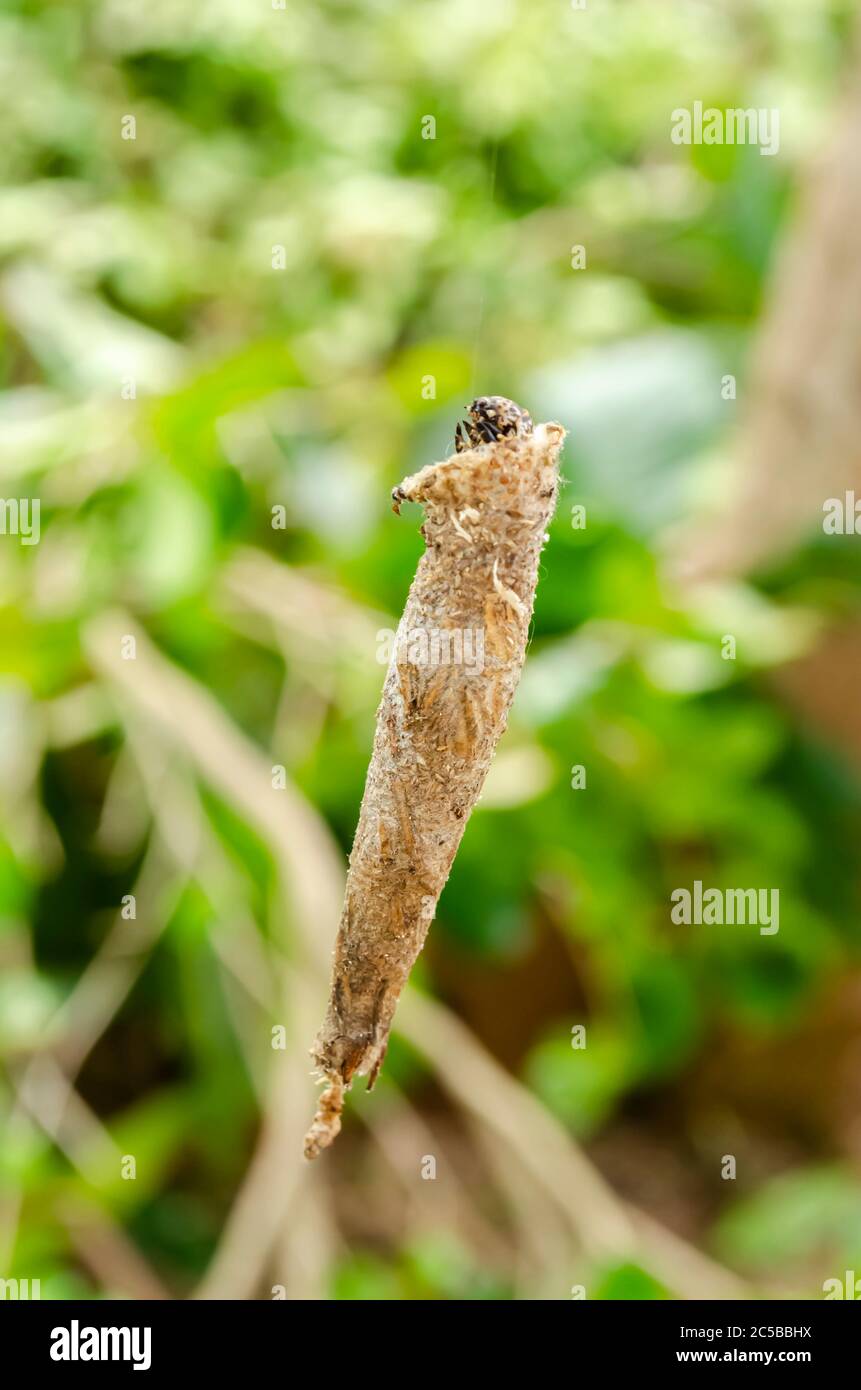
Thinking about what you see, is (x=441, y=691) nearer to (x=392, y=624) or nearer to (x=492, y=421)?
(x=492, y=421)

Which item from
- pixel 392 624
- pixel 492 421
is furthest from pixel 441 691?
pixel 392 624

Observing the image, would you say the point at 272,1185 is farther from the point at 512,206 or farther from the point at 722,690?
the point at 512,206

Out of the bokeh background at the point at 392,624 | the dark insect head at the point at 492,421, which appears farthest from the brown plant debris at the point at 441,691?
the bokeh background at the point at 392,624

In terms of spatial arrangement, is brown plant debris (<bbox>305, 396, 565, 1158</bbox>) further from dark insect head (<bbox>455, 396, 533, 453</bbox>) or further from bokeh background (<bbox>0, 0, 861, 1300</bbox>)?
bokeh background (<bbox>0, 0, 861, 1300</bbox>)

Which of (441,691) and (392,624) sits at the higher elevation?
(392,624)

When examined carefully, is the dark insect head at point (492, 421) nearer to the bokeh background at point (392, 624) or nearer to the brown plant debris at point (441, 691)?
the brown plant debris at point (441, 691)
